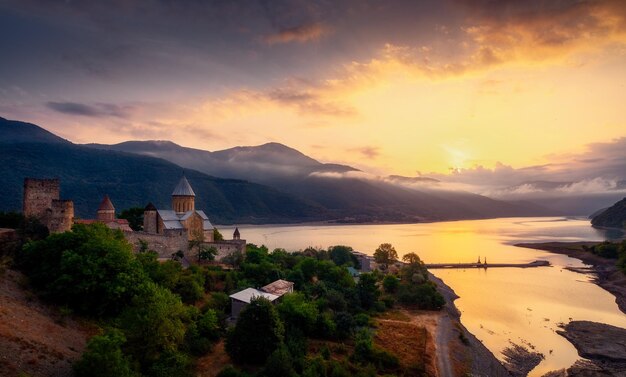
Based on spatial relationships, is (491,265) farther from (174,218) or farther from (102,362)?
(102,362)

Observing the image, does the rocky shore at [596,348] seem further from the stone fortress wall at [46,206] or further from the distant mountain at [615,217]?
the distant mountain at [615,217]

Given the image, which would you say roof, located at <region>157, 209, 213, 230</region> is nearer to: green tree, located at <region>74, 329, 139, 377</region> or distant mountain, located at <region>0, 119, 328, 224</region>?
Result: green tree, located at <region>74, 329, 139, 377</region>

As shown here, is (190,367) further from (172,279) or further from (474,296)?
(474,296)

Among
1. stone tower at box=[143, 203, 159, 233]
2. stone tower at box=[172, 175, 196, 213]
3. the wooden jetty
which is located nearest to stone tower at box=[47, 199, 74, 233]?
stone tower at box=[143, 203, 159, 233]

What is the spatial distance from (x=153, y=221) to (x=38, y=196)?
1265 centimetres

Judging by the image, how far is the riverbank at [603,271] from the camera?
47188 millimetres

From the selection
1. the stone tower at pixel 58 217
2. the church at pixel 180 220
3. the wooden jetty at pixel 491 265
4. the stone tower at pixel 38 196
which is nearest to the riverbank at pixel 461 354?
the church at pixel 180 220

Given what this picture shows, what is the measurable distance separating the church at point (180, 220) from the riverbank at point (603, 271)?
43.2 m

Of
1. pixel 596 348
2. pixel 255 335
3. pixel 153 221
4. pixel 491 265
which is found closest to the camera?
pixel 255 335

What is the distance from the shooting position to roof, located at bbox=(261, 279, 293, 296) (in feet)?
95.0

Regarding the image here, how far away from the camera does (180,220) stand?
38125 millimetres

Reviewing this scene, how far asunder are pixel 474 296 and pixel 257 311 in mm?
36290

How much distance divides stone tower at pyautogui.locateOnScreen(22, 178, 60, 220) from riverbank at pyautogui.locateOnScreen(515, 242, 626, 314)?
51.6 metres

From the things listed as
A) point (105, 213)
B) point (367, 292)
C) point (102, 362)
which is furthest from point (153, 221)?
point (102, 362)
